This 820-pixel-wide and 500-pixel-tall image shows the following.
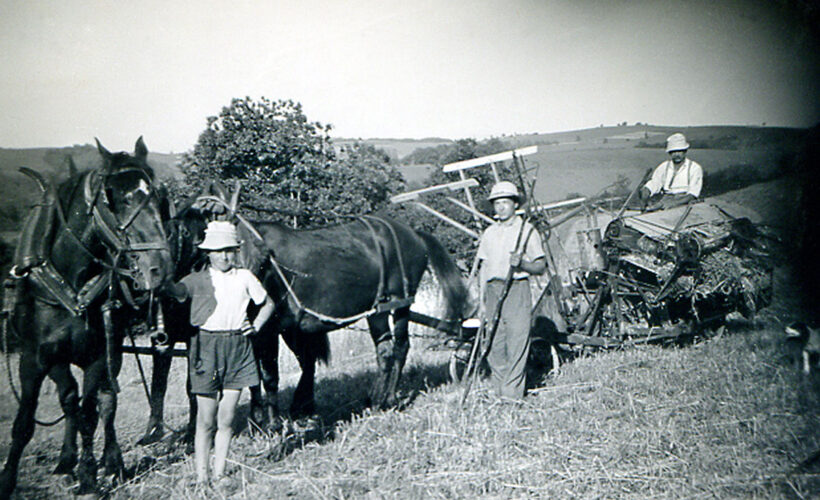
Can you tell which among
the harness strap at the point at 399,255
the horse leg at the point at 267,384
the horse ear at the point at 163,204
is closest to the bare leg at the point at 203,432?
the horse leg at the point at 267,384

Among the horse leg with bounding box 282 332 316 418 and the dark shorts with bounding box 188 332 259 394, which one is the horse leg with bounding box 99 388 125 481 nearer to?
the dark shorts with bounding box 188 332 259 394

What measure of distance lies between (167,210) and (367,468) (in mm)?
2474

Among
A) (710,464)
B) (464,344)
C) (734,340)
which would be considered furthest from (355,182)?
(710,464)

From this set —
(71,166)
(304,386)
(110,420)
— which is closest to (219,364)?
(110,420)

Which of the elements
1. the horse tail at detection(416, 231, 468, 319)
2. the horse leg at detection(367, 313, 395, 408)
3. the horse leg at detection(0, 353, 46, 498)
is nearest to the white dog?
the horse tail at detection(416, 231, 468, 319)

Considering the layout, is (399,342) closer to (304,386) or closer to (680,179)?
(304,386)

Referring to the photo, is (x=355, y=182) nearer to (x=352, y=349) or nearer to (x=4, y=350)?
(x=352, y=349)

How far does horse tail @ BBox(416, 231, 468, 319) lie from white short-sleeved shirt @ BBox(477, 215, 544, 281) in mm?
1398

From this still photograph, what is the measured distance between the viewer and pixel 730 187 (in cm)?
983

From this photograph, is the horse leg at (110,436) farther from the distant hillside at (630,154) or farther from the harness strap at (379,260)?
the distant hillside at (630,154)

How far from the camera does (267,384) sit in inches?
202

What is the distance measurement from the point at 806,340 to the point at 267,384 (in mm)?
4800

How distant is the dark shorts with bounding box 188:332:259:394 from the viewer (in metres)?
3.70

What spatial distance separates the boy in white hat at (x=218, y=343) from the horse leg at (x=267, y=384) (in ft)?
3.63
